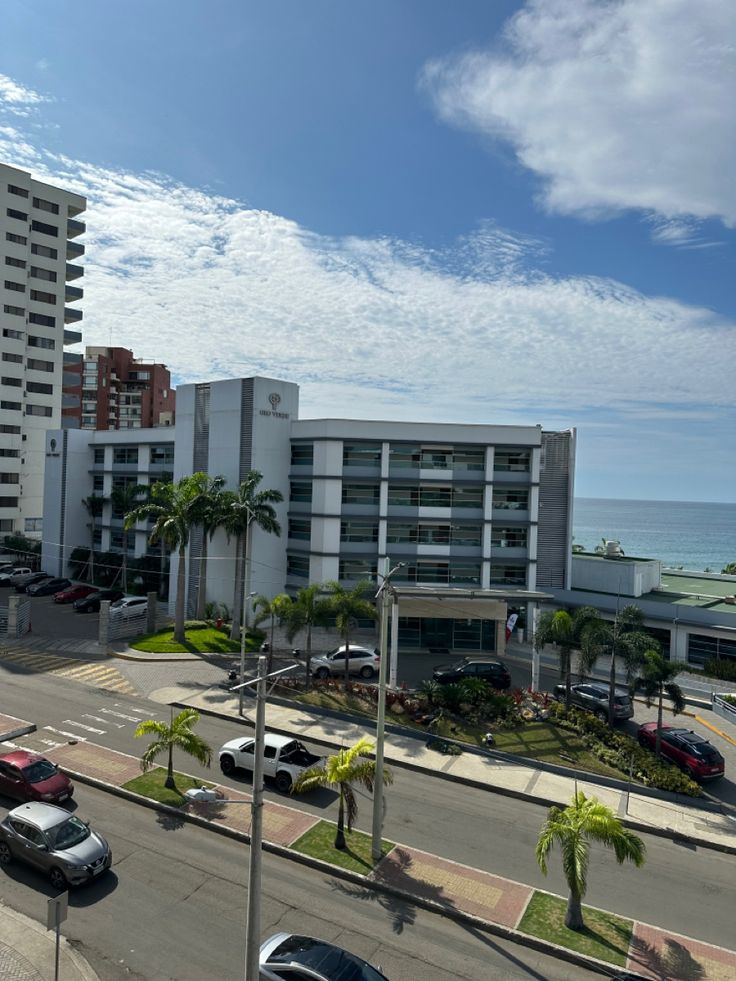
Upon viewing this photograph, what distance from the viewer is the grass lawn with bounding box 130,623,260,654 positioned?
144ft

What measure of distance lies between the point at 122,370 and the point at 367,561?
9379 cm

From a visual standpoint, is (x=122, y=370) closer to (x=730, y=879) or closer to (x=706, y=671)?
(x=706, y=671)

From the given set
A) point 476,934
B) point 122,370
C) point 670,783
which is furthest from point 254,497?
point 122,370

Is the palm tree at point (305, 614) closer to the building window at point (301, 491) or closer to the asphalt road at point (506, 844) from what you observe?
the asphalt road at point (506, 844)

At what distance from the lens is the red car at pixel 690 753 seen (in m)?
27.8

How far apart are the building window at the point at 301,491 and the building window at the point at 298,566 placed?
14.6 ft

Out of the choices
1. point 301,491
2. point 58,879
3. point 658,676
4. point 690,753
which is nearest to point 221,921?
point 58,879

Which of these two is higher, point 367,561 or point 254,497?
point 254,497

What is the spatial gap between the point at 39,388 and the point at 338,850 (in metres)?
81.8

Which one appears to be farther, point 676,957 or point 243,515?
point 243,515

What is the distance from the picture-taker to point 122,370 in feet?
419

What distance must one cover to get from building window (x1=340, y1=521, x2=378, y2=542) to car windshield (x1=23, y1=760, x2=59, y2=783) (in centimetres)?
3009

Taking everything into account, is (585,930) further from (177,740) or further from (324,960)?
(177,740)

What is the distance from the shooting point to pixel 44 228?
3457 inches
